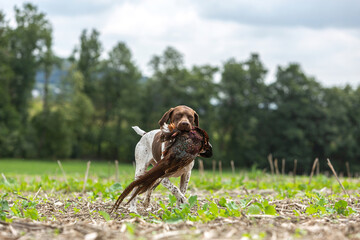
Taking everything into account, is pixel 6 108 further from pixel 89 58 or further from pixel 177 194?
pixel 177 194

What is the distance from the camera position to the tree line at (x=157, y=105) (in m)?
42.1

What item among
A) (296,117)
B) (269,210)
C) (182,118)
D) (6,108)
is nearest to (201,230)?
(269,210)

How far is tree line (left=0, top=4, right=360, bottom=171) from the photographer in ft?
138

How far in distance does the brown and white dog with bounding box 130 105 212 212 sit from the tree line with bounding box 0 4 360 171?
34622 mm

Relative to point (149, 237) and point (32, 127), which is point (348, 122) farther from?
point (149, 237)

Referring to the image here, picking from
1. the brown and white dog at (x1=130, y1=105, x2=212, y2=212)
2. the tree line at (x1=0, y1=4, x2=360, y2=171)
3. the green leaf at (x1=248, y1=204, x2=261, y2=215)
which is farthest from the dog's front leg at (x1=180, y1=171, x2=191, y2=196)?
the tree line at (x1=0, y1=4, x2=360, y2=171)

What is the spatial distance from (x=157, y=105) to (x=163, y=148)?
3899cm

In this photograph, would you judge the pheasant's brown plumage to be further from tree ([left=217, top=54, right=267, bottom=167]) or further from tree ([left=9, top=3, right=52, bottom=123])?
tree ([left=9, top=3, right=52, bottom=123])

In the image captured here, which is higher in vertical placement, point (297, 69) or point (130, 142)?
point (297, 69)

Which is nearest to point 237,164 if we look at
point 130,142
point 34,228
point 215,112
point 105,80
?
point 215,112

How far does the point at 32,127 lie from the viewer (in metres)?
47.5

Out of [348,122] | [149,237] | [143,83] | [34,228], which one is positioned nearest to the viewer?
[149,237]

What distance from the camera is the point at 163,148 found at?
20.0 feet

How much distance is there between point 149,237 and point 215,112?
40851 millimetres
